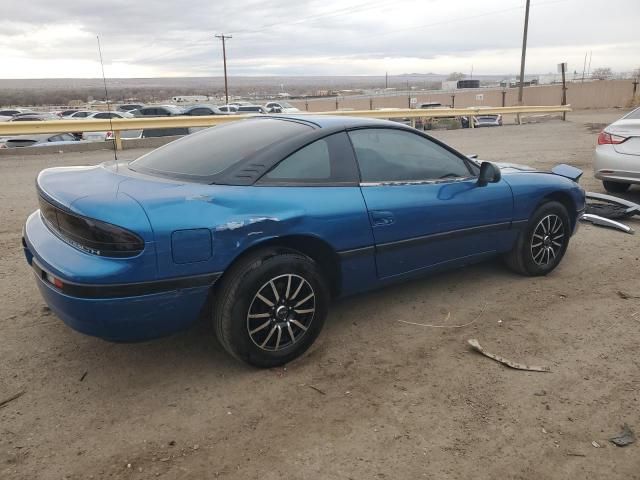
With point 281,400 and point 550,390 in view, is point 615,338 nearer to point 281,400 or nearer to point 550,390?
point 550,390

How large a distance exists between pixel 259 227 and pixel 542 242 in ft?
9.51

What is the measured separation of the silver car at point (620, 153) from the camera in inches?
276

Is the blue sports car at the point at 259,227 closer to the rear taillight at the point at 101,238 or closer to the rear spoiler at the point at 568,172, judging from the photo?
the rear taillight at the point at 101,238

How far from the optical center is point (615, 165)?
7.20 m

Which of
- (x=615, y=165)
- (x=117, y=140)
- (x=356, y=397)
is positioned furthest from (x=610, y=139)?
(x=117, y=140)

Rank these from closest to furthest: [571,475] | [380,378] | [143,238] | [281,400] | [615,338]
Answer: [571,475], [143,238], [281,400], [380,378], [615,338]

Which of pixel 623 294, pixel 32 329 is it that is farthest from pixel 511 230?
Answer: pixel 32 329

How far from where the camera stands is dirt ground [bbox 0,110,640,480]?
2.47 m

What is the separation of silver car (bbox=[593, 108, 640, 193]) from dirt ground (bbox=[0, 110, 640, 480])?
330cm

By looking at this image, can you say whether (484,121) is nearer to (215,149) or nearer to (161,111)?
(161,111)

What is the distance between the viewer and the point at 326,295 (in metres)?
3.36

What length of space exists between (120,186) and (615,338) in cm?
344

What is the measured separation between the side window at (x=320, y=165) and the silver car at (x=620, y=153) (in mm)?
5229

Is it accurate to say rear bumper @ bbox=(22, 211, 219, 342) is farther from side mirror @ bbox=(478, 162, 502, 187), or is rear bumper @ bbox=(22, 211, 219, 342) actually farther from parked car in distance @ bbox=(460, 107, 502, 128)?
parked car in distance @ bbox=(460, 107, 502, 128)
